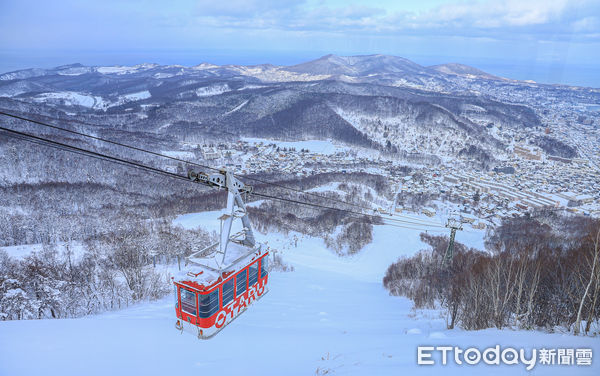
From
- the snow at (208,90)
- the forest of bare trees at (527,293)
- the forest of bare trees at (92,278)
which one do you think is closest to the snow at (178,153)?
the forest of bare trees at (92,278)

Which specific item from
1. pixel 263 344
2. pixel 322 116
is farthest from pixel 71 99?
pixel 263 344

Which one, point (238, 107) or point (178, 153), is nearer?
point (178, 153)

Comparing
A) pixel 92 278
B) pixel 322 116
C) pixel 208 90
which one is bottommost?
pixel 92 278

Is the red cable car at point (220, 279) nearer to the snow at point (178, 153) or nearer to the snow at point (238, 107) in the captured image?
the snow at point (178, 153)

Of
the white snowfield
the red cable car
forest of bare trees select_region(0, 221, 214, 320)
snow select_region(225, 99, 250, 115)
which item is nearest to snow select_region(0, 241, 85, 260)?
forest of bare trees select_region(0, 221, 214, 320)

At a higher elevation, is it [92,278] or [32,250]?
[92,278]

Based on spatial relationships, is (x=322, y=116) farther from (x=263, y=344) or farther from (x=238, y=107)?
(x=263, y=344)

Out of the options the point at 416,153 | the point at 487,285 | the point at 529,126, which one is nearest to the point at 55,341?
the point at 487,285
